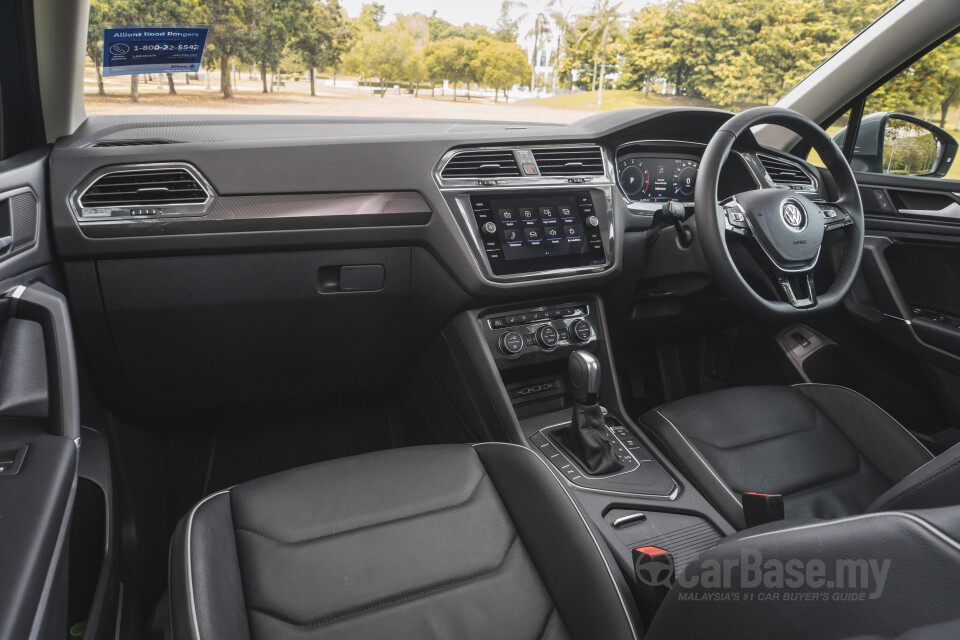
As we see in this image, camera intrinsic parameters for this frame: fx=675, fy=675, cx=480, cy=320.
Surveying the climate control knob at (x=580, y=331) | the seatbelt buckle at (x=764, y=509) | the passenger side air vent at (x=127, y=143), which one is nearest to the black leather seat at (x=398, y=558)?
the seatbelt buckle at (x=764, y=509)

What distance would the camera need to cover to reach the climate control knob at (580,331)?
7.00 feet

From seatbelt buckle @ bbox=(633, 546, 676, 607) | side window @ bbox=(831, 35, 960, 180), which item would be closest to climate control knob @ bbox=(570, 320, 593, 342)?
seatbelt buckle @ bbox=(633, 546, 676, 607)

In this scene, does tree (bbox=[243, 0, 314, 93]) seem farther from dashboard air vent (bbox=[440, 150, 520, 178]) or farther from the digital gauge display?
the digital gauge display

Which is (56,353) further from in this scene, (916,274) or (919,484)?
(916,274)

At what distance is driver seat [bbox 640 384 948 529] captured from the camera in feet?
5.73

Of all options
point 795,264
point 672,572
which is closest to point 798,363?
point 795,264

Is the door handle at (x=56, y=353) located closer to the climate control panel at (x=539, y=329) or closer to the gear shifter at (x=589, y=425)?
the climate control panel at (x=539, y=329)

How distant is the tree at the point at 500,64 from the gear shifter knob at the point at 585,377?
105 cm

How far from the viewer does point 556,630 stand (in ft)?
3.94

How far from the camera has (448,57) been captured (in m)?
2.31

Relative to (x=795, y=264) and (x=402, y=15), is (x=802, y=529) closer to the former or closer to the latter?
(x=795, y=264)

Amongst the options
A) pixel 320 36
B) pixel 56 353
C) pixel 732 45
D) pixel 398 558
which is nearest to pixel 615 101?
pixel 732 45

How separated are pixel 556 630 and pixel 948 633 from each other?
812 millimetres

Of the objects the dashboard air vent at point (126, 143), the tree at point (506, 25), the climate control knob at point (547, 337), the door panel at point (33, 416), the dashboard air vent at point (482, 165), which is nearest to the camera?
the door panel at point (33, 416)
